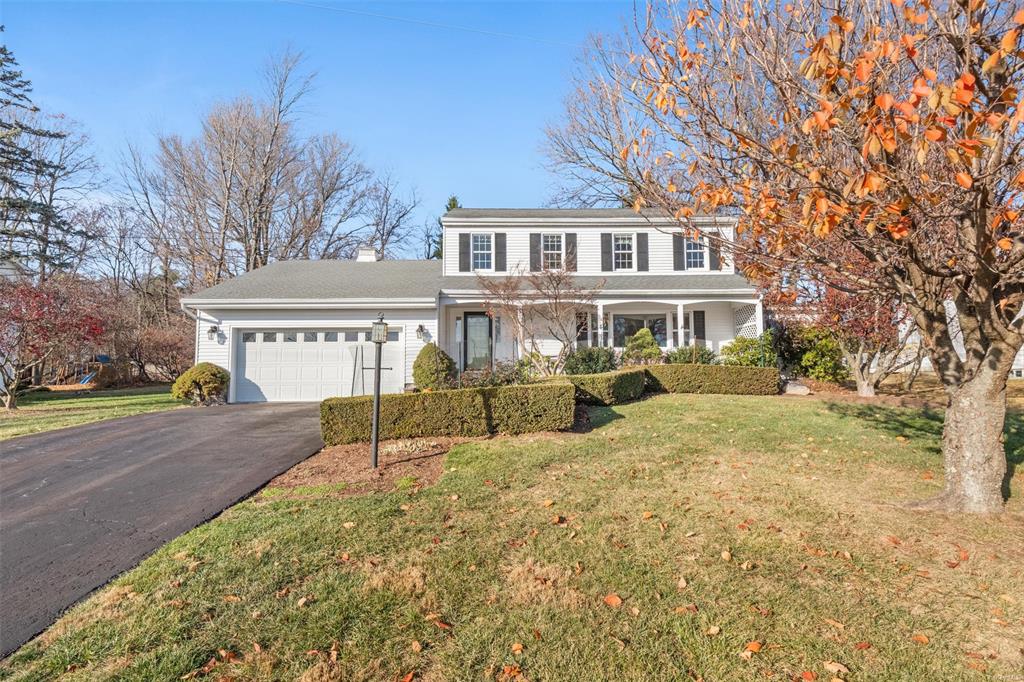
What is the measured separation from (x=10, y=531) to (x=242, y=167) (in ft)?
78.8

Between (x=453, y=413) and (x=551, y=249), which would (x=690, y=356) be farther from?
(x=453, y=413)

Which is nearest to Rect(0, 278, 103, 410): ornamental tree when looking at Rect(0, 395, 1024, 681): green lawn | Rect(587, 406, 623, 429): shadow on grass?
Rect(0, 395, 1024, 681): green lawn

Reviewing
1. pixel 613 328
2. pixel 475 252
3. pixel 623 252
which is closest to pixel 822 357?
pixel 613 328

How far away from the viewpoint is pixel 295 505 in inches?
188

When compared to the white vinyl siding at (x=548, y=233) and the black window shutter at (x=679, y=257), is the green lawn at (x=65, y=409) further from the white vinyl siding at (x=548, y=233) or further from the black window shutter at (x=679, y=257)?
the black window shutter at (x=679, y=257)

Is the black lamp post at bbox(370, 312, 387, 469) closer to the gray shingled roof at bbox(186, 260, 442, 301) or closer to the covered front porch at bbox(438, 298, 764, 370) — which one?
the gray shingled roof at bbox(186, 260, 442, 301)

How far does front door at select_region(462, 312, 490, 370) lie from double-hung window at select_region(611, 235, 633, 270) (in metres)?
4.62

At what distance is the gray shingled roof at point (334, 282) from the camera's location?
13.8 metres

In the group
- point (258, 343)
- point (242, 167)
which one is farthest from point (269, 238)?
point (258, 343)

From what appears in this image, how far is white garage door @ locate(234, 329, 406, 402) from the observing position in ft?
44.1

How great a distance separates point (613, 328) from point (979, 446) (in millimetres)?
11875

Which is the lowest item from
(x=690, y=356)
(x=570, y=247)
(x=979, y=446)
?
(x=979, y=446)

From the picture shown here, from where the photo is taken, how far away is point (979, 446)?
4246mm

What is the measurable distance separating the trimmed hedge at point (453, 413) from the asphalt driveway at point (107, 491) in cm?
58
